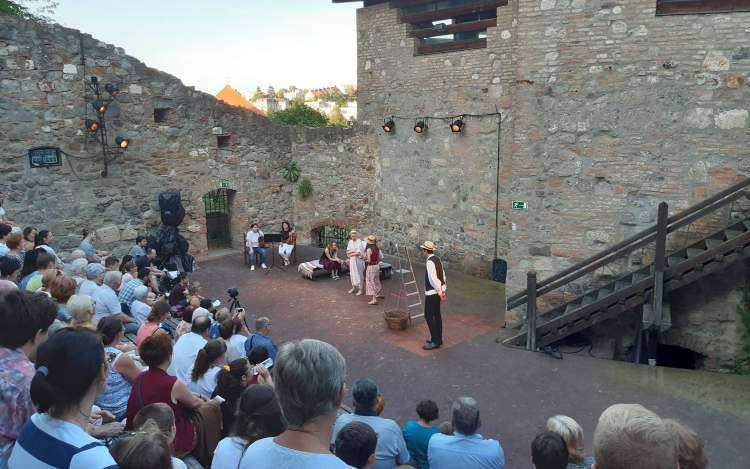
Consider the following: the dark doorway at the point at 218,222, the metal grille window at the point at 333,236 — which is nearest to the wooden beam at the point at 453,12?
the metal grille window at the point at 333,236

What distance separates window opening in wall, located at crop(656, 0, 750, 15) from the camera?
6590mm

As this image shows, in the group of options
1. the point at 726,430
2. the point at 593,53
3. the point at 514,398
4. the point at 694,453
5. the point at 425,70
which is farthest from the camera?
the point at 425,70

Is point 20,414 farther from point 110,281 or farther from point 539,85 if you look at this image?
point 539,85

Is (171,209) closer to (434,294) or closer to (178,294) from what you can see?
(178,294)

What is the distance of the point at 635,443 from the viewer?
7.16 ft

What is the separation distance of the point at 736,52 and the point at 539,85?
7.64ft

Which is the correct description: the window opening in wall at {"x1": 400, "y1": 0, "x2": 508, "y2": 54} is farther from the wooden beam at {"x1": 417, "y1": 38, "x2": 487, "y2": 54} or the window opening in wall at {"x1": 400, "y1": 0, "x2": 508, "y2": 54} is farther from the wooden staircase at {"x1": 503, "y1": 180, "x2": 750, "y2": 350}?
the wooden staircase at {"x1": 503, "y1": 180, "x2": 750, "y2": 350}

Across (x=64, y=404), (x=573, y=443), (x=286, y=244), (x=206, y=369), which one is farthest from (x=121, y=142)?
(x=573, y=443)

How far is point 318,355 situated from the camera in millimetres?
2023

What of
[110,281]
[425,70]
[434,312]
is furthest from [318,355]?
[425,70]

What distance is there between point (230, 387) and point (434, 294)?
13.2ft

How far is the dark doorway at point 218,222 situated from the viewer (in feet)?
45.0

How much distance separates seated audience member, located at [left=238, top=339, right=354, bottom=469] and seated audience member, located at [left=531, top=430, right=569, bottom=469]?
Answer: 1.67m

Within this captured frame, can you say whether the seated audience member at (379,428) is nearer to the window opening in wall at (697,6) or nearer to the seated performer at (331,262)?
the window opening in wall at (697,6)
